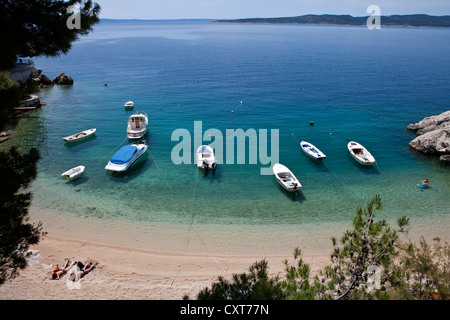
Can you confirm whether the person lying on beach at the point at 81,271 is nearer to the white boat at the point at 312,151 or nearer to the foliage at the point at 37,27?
the foliage at the point at 37,27

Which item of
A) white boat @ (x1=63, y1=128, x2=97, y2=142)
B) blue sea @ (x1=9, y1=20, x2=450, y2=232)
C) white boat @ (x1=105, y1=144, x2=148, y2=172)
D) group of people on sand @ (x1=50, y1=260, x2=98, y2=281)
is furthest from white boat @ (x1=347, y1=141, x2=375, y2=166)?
white boat @ (x1=63, y1=128, x2=97, y2=142)

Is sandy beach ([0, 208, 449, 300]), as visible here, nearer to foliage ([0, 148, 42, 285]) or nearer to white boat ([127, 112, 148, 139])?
foliage ([0, 148, 42, 285])

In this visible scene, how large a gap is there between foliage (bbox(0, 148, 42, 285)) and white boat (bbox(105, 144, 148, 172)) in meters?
19.9

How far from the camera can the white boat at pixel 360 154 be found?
3549 centimetres

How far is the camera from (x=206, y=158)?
3519 centimetres

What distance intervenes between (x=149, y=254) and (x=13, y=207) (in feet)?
38.6

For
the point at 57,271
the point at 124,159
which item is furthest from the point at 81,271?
the point at 124,159

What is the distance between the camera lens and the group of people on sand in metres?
19.2

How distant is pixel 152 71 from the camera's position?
88.9m

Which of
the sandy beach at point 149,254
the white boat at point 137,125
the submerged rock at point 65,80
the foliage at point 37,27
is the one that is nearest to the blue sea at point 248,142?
the sandy beach at point 149,254

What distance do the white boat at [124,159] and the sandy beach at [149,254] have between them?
794 cm
